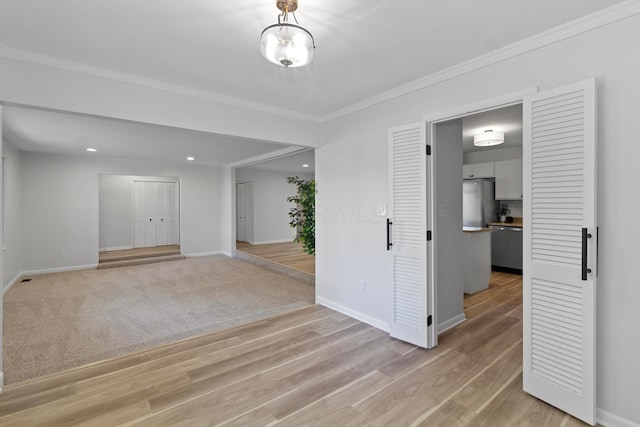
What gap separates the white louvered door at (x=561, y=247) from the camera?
6.09ft

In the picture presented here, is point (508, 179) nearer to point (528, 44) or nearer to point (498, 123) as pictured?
point (498, 123)

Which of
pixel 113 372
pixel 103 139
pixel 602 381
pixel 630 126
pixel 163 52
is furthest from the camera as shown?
pixel 103 139

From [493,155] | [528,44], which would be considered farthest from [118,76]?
[493,155]

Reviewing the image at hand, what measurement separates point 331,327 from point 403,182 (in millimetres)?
1781

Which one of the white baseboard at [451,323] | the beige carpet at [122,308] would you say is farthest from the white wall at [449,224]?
the beige carpet at [122,308]

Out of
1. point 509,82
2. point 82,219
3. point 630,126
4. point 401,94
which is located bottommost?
point 82,219

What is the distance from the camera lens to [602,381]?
191 centimetres

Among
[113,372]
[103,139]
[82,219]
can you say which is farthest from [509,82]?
[82,219]

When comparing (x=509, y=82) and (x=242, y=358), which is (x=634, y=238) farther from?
(x=242, y=358)

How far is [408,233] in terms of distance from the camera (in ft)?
9.75

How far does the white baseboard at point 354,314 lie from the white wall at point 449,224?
0.63 metres

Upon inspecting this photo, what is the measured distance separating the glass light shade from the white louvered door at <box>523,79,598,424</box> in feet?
5.35

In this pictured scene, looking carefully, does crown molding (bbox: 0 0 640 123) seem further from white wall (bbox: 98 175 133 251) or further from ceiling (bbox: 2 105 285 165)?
white wall (bbox: 98 175 133 251)

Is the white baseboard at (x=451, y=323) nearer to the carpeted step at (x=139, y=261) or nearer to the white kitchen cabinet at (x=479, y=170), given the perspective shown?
the white kitchen cabinet at (x=479, y=170)
